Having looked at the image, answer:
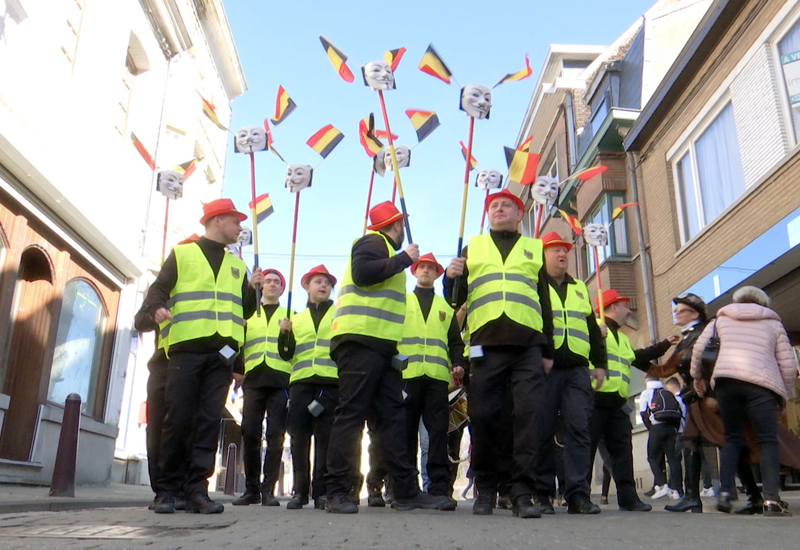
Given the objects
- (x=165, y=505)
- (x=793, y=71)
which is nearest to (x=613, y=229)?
(x=793, y=71)

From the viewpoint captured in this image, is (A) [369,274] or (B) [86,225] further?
(B) [86,225]

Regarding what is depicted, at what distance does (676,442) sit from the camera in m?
9.60

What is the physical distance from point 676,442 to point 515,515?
17.9 feet

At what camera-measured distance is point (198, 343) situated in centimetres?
548

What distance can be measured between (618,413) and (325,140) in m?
3.71

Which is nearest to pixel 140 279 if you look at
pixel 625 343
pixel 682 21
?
pixel 625 343

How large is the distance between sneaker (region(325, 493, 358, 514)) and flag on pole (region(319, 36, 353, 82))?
4015 mm

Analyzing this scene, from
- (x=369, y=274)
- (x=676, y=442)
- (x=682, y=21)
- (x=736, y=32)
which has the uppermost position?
(x=682, y=21)

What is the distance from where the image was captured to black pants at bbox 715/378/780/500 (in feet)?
18.0

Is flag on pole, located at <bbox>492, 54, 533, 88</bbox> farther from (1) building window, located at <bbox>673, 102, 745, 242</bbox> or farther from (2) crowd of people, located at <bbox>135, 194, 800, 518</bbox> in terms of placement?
(1) building window, located at <bbox>673, 102, 745, 242</bbox>

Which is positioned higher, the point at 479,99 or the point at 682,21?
the point at 682,21

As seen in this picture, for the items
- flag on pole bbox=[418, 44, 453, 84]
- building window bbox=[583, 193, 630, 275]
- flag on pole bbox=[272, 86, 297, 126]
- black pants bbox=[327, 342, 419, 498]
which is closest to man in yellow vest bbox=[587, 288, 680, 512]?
black pants bbox=[327, 342, 419, 498]

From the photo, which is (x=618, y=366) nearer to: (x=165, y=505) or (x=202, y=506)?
(x=202, y=506)

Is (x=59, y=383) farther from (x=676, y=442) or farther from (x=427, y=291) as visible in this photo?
(x=676, y=442)
